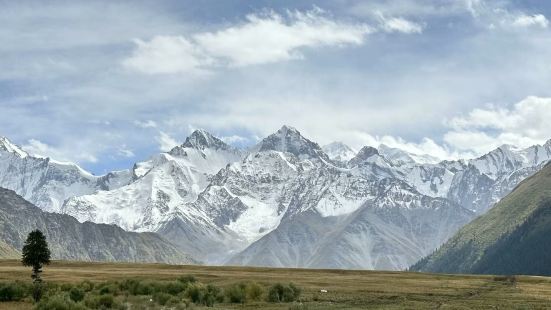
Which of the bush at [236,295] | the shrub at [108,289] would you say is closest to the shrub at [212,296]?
the bush at [236,295]

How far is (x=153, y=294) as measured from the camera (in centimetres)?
8188

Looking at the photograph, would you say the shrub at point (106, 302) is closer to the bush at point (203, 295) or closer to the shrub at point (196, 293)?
the bush at point (203, 295)

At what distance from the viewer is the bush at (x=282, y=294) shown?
8288 cm

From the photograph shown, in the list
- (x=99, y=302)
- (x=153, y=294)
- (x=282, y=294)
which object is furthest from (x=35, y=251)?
(x=282, y=294)

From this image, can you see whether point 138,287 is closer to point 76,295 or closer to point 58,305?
point 76,295

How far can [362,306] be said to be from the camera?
7525cm

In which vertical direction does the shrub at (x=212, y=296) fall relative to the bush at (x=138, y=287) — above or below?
below

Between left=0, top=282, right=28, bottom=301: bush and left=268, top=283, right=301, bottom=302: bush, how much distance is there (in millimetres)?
27703

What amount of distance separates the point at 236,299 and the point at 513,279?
88770 mm

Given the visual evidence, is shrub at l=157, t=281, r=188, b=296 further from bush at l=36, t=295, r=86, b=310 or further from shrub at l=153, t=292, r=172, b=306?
bush at l=36, t=295, r=86, b=310

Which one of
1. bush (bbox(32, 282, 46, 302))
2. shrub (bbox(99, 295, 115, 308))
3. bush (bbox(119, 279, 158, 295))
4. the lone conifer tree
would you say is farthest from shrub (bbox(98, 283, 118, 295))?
shrub (bbox(99, 295, 115, 308))

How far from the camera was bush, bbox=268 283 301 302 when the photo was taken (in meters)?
82.9

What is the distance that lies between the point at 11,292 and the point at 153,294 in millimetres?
15379

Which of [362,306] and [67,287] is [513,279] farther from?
[67,287]
